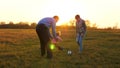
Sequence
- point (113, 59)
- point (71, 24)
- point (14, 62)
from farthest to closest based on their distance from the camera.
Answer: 1. point (71, 24)
2. point (113, 59)
3. point (14, 62)

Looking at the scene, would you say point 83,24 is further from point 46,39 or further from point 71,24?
point 71,24

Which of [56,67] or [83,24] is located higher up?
[83,24]

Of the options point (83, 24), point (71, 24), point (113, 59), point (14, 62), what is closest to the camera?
point (14, 62)

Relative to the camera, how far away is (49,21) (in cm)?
1806

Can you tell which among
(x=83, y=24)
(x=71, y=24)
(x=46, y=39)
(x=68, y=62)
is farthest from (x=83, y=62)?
(x=71, y=24)

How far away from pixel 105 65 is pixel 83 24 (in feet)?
13.8

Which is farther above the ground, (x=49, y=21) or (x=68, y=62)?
(x=49, y=21)

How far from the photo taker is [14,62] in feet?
57.8

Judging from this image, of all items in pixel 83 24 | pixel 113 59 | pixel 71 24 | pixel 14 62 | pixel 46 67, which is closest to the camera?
pixel 46 67

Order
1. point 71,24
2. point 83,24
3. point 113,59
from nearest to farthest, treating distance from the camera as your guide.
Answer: point 113,59 < point 83,24 < point 71,24

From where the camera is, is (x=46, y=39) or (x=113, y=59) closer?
(x=46, y=39)

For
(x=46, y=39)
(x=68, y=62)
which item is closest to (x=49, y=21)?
(x=46, y=39)

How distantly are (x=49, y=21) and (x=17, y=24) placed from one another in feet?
134

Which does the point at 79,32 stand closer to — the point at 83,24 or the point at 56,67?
the point at 83,24
